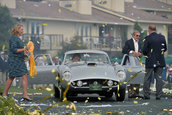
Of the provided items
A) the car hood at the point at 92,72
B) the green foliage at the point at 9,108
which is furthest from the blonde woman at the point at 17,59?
the green foliage at the point at 9,108

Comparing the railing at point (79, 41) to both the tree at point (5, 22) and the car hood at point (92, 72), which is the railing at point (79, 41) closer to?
the tree at point (5, 22)

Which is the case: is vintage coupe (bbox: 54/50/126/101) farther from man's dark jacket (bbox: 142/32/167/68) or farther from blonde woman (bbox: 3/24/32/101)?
man's dark jacket (bbox: 142/32/167/68)

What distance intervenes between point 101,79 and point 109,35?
35234mm

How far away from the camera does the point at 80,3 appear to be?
47.6m

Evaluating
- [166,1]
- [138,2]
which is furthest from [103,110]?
[166,1]

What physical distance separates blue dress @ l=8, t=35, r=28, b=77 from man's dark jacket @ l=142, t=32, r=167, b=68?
3.27 m

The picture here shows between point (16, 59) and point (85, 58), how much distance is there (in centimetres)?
223

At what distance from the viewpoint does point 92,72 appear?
1291 centimetres

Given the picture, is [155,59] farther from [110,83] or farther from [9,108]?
[9,108]

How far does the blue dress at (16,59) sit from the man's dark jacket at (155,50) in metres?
3.27

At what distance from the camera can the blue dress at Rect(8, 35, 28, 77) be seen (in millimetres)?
12805

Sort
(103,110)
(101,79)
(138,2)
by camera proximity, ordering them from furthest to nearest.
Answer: (138,2)
(101,79)
(103,110)

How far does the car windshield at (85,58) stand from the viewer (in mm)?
14391

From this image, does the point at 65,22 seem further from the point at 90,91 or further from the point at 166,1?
the point at 90,91
